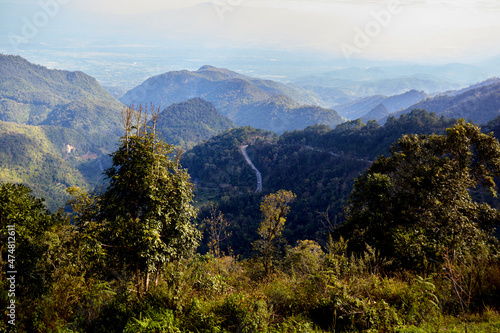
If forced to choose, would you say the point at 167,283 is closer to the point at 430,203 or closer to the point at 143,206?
the point at 143,206

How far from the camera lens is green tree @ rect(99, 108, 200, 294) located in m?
5.71

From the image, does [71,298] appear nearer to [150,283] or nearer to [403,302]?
[150,283]

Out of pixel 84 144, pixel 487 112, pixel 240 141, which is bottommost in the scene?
pixel 84 144

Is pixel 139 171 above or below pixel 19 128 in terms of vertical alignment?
above

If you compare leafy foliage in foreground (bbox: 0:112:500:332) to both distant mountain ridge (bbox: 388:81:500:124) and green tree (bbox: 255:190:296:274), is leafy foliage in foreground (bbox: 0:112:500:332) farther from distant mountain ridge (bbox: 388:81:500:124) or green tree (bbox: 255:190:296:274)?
distant mountain ridge (bbox: 388:81:500:124)

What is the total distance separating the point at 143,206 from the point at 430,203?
31.6 feet

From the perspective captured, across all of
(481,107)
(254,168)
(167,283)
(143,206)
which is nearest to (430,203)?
(167,283)

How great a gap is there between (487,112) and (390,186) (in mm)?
117010

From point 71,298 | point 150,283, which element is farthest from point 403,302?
point 71,298

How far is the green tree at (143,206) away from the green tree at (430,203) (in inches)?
246

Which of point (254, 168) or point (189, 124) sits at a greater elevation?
point (189, 124)

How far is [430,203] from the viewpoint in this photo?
30.8 feet

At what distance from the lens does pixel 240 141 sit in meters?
93.8

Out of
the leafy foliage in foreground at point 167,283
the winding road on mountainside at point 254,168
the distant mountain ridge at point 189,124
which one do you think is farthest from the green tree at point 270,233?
the distant mountain ridge at point 189,124
